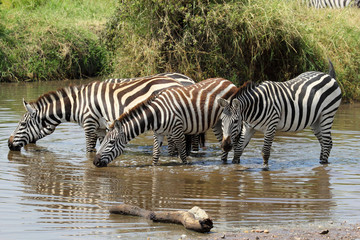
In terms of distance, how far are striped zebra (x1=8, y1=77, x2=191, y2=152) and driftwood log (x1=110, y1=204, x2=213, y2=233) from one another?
174 inches

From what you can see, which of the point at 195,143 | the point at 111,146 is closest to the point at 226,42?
the point at 195,143

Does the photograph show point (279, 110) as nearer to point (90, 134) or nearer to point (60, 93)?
point (90, 134)

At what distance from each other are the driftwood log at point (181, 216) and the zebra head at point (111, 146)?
312 cm

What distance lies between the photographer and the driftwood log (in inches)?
232

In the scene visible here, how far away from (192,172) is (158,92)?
1.88 metres

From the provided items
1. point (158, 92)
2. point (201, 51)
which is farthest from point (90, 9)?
point (158, 92)

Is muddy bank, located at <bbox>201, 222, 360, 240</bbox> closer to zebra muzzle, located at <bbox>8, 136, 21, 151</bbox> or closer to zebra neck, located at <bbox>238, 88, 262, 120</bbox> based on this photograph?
zebra neck, located at <bbox>238, 88, 262, 120</bbox>

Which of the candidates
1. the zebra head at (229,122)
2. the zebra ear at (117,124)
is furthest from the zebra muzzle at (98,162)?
the zebra head at (229,122)

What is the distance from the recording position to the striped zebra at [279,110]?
377 inches

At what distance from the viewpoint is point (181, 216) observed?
20.1ft

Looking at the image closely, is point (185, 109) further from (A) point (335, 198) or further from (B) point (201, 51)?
(B) point (201, 51)

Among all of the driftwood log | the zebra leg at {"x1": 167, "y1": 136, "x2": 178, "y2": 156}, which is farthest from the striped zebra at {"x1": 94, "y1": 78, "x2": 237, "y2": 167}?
the driftwood log

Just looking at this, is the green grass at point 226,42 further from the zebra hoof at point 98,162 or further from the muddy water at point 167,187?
the zebra hoof at point 98,162

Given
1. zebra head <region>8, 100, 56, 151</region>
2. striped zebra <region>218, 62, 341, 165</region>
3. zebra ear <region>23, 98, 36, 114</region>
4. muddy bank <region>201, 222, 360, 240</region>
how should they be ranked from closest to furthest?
1. muddy bank <region>201, 222, 360, 240</region>
2. striped zebra <region>218, 62, 341, 165</region>
3. zebra head <region>8, 100, 56, 151</region>
4. zebra ear <region>23, 98, 36, 114</region>
